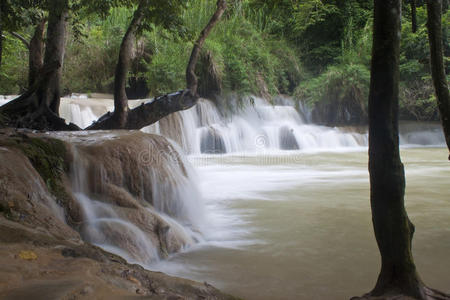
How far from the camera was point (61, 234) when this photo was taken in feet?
7.86

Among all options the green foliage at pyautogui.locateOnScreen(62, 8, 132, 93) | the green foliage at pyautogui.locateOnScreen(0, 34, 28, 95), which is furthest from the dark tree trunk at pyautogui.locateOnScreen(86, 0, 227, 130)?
the green foliage at pyautogui.locateOnScreen(0, 34, 28, 95)

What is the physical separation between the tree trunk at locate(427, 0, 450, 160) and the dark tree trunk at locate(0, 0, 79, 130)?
549cm

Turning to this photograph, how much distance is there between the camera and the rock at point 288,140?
1459cm

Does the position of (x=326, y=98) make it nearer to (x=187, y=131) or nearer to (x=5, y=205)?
(x=187, y=131)

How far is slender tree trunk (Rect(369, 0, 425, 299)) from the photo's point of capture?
6.26 feet

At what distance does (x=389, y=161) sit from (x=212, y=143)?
35.3ft

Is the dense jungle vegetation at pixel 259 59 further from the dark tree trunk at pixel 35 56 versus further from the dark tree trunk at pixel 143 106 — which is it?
the dark tree trunk at pixel 35 56

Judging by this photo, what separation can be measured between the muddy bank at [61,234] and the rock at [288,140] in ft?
33.5

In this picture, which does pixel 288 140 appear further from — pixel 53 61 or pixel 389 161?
pixel 389 161

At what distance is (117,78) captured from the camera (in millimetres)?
7367

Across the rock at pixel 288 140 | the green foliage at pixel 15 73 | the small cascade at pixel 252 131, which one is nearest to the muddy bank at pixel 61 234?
the small cascade at pixel 252 131

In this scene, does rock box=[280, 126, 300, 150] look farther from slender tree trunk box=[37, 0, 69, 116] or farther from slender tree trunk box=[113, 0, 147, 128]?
slender tree trunk box=[37, 0, 69, 116]

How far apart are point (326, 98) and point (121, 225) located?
1503cm

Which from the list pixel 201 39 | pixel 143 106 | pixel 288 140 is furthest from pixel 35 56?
pixel 288 140
